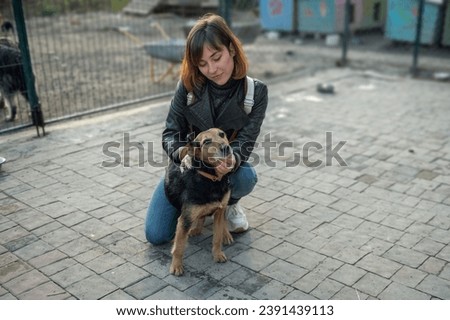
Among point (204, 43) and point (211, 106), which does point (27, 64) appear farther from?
point (204, 43)

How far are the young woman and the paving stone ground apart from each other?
17.3 inches

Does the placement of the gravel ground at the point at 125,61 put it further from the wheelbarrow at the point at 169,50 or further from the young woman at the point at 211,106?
the young woman at the point at 211,106

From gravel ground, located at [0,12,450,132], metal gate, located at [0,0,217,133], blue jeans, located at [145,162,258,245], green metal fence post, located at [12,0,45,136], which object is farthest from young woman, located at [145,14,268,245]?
gravel ground, located at [0,12,450,132]

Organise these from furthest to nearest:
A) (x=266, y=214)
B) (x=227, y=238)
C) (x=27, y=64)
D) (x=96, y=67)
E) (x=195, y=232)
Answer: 1. (x=96, y=67)
2. (x=27, y=64)
3. (x=266, y=214)
4. (x=195, y=232)
5. (x=227, y=238)

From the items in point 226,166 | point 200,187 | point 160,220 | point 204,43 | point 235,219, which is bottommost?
point 235,219

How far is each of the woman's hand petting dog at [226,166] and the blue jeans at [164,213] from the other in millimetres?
553

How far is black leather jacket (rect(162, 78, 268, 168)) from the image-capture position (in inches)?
150

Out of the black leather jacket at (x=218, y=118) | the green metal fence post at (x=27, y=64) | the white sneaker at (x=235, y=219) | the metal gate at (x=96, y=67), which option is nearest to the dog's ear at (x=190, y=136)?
the black leather jacket at (x=218, y=118)

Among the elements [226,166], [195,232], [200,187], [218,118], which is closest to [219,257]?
[195,232]

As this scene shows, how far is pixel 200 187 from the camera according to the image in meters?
3.51

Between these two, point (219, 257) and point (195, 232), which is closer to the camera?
point (219, 257)

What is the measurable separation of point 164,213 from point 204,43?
4.75 feet

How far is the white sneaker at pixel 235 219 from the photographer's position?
4277mm
